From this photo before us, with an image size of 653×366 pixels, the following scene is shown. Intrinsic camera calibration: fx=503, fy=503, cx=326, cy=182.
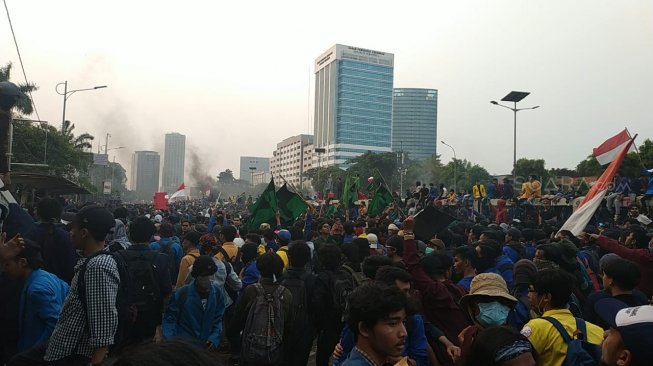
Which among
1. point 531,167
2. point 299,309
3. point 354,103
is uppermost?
point 354,103


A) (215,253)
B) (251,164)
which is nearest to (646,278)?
(215,253)

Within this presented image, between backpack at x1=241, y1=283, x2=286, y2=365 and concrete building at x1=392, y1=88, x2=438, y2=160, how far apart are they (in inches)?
6384

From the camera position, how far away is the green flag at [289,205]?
493 inches

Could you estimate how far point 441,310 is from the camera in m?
4.41

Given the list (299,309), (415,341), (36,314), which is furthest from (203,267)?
(415,341)

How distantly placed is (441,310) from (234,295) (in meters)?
2.74

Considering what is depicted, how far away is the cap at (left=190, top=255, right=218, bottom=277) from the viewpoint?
4.99 metres

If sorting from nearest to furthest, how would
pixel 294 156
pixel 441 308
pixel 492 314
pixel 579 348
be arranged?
pixel 579 348
pixel 492 314
pixel 441 308
pixel 294 156

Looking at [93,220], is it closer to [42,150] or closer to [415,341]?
[415,341]

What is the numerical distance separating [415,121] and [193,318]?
164613 millimetres

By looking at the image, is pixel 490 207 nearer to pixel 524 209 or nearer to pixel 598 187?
pixel 524 209

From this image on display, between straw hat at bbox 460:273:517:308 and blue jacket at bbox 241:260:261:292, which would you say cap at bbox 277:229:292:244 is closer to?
blue jacket at bbox 241:260:261:292

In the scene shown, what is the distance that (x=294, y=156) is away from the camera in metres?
168

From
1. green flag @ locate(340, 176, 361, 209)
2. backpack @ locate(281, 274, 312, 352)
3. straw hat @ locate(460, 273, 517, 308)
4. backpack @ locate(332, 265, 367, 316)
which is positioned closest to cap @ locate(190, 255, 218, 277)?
backpack @ locate(281, 274, 312, 352)
